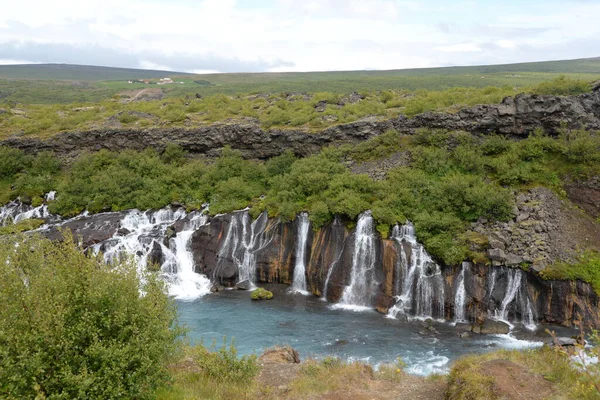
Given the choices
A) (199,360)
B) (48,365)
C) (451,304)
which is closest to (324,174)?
(451,304)

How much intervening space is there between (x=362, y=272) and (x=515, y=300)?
921 cm

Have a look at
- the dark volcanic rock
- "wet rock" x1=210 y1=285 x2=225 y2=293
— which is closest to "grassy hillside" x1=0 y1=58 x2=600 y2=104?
the dark volcanic rock

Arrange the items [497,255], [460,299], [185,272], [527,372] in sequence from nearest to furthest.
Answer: [527,372] < [497,255] < [460,299] < [185,272]

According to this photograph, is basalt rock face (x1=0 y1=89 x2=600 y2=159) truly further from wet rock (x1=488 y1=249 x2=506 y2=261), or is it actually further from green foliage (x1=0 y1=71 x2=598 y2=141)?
wet rock (x1=488 y1=249 x2=506 y2=261)

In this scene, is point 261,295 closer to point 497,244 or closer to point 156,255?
point 156,255

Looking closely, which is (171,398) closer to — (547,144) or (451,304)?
(451,304)

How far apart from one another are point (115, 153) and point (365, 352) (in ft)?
117

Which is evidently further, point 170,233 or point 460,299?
point 170,233

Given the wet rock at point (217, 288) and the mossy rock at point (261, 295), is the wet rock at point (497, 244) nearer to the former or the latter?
the mossy rock at point (261, 295)

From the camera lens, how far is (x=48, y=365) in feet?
29.3

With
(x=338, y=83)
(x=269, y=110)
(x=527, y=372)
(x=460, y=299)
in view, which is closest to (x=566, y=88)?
(x=460, y=299)

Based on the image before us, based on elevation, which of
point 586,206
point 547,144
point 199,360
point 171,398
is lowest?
point 199,360

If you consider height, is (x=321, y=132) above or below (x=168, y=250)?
above

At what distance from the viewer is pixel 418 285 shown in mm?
27062
